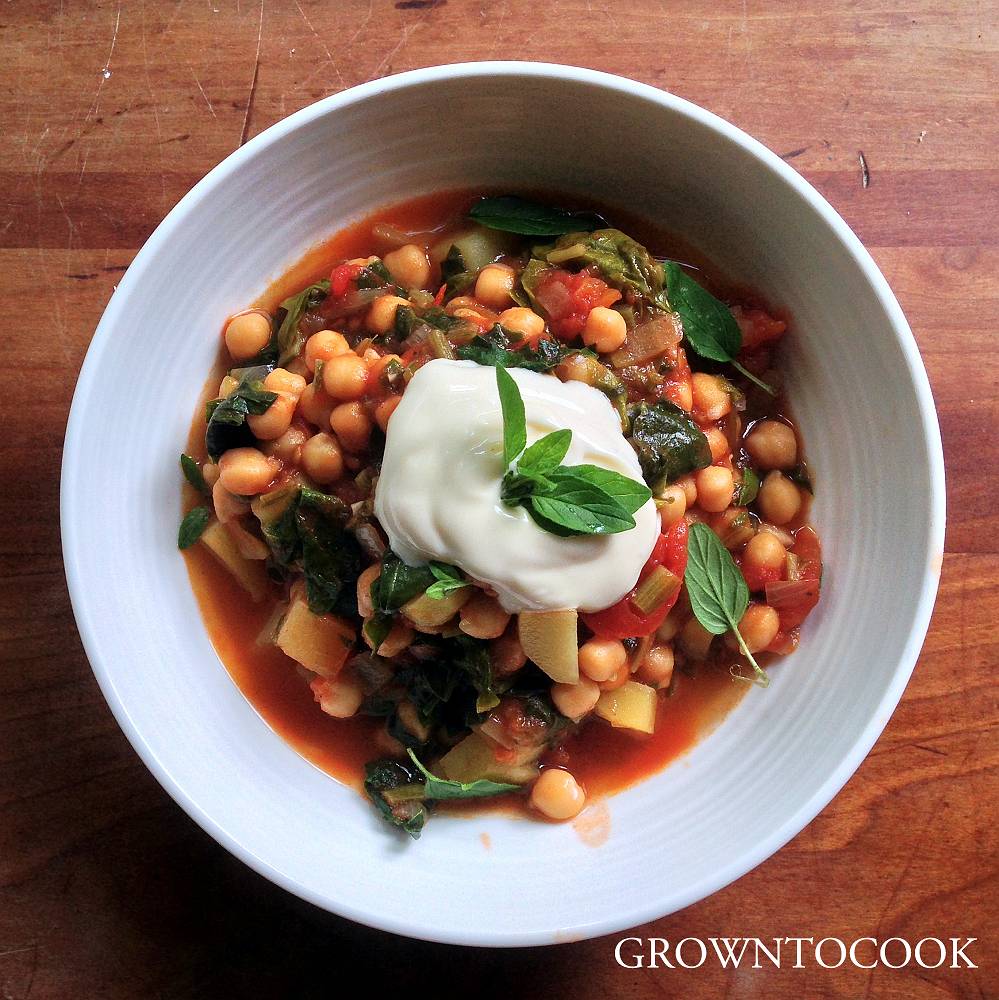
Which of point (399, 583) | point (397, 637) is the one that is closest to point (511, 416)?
point (399, 583)

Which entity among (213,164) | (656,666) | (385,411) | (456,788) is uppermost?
(213,164)

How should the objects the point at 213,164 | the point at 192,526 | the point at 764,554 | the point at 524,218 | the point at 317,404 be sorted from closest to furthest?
1. the point at 317,404
2. the point at 764,554
3. the point at 192,526
4. the point at 524,218
5. the point at 213,164

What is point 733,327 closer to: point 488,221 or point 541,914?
point 488,221

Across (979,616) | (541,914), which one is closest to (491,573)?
(541,914)

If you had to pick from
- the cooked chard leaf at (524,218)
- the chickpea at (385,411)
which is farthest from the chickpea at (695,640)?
the cooked chard leaf at (524,218)

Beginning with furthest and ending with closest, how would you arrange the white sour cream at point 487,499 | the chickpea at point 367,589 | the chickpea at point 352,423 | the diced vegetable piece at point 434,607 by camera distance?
the chickpea at point 352,423, the chickpea at point 367,589, the diced vegetable piece at point 434,607, the white sour cream at point 487,499

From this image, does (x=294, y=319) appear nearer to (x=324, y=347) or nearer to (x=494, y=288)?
(x=324, y=347)

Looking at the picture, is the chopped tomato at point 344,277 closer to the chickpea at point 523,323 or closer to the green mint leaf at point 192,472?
the chickpea at point 523,323
